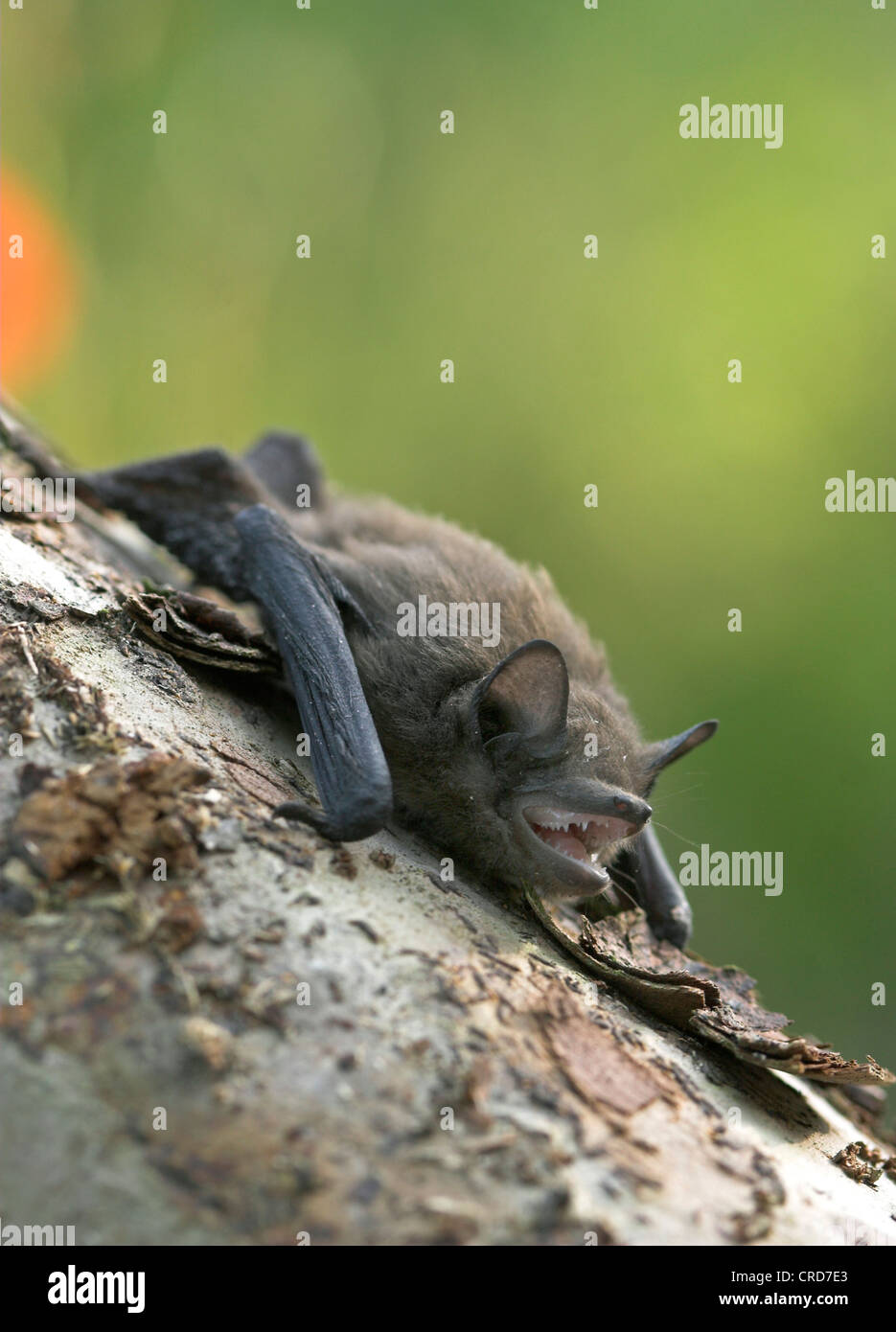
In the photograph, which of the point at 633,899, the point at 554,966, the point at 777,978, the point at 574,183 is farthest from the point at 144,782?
the point at 574,183

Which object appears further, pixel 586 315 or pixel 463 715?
pixel 586 315

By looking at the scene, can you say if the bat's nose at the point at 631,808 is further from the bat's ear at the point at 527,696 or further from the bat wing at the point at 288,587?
the bat wing at the point at 288,587

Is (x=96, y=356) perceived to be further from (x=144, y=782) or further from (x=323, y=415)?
(x=144, y=782)
